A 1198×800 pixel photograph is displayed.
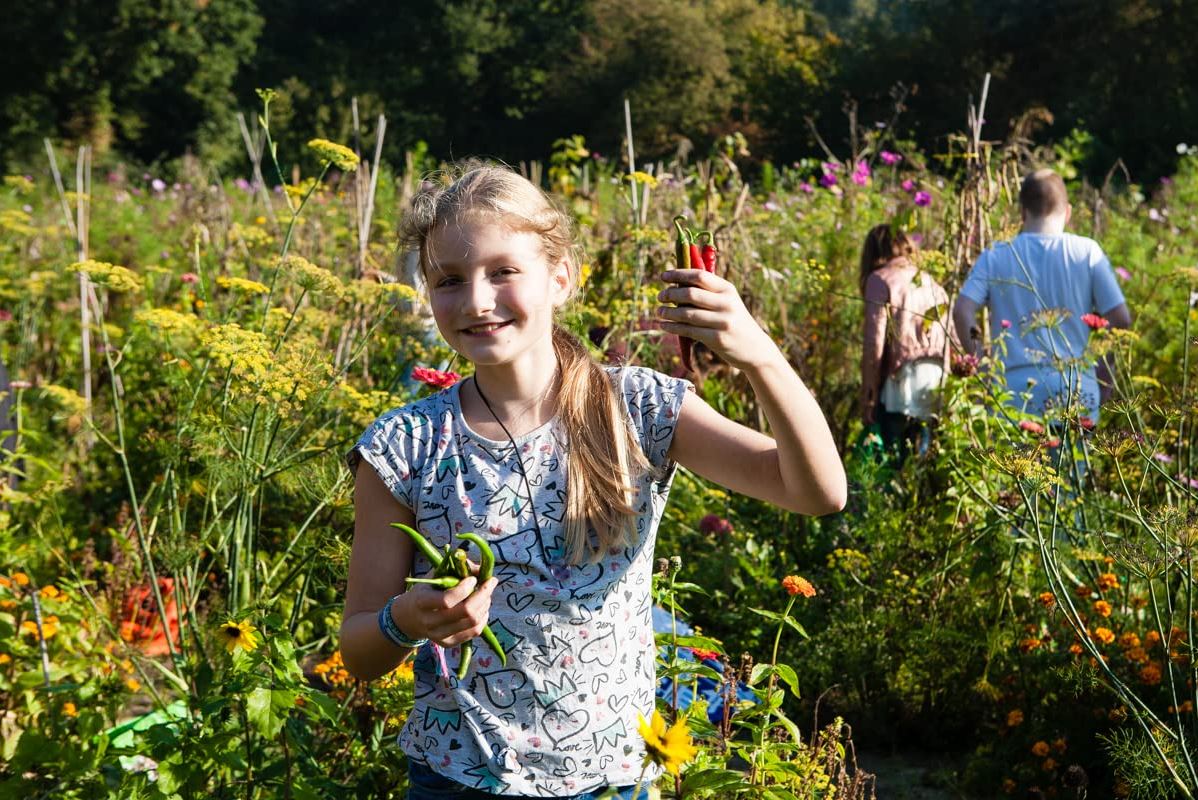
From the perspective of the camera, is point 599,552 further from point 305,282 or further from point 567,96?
point 567,96

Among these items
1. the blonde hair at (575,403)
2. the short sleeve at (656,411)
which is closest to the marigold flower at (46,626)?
the blonde hair at (575,403)

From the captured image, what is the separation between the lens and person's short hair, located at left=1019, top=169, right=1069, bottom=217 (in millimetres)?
4047

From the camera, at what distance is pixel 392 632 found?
1320 mm

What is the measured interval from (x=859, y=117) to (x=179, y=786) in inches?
961

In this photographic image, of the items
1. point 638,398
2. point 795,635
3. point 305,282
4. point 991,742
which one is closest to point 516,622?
point 638,398

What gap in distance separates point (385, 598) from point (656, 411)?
1.36ft

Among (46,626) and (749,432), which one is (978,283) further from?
(46,626)

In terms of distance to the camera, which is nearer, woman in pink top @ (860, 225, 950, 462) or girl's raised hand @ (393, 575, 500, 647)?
girl's raised hand @ (393, 575, 500, 647)

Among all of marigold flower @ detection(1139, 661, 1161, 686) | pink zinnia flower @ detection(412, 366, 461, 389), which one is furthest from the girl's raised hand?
marigold flower @ detection(1139, 661, 1161, 686)

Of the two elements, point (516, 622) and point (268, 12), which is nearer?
point (516, 622)

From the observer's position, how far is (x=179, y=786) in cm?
195

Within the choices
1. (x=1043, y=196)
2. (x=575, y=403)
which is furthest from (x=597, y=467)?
(x=1043, y=196)

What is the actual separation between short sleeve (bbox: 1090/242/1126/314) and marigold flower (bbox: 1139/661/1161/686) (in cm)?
177

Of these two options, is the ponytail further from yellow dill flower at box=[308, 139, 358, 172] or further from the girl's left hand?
yellow dill flower at box=[308, 139, 358, 172]
